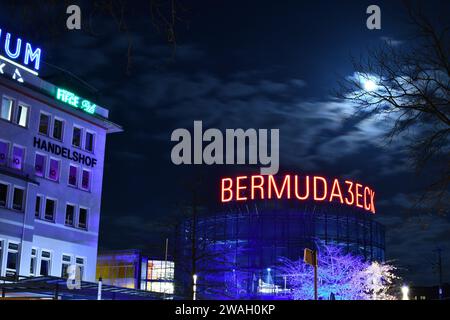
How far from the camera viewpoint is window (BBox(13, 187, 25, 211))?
49781mm

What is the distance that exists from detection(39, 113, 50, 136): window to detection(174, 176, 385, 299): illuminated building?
151 feet

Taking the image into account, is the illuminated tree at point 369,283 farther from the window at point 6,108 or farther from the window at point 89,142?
the window at point 6,108

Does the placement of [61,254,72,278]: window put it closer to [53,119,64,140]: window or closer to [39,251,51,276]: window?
[39,251,51,276]: window

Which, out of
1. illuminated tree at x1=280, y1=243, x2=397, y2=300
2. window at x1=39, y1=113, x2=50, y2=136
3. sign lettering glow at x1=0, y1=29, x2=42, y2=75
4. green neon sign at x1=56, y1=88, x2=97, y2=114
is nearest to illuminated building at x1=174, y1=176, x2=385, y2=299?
illuminated tree at x1=280, y1=243, x2=397, y2=300

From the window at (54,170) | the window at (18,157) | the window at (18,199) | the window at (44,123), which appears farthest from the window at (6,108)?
the window at (54,170)

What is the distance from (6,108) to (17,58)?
421cm

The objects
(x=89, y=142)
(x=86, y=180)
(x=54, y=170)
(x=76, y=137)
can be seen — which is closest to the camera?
(x=54, y=170)

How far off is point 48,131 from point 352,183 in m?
59.2

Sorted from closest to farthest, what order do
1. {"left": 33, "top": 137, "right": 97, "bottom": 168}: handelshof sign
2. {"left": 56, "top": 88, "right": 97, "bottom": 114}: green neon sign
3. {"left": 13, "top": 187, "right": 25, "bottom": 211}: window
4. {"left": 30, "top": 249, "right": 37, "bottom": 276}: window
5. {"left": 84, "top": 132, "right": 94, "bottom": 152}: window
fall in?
{"left": 13, "top": 187, "right": 25, "bottom": 211}: window
{"left": 30, "top": 249, "right": 37, "bottom": 276}: window
{"left": 33, "top": 137, "right": 97, "bottom": 168}: handelshof sign
{"left": 56, "top": 88, "right": 97, "bottom": 114}: green neon sign
{"left": 84, "top": 132, "right": 94, "bottom": 152}: window

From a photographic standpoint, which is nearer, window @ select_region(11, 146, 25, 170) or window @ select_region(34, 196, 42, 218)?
window @ select_region(11, 146, 25, 170)

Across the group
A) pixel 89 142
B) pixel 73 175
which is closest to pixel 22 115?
pixel 73 175

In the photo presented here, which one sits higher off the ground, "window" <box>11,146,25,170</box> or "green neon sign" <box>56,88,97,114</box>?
"green neon sign" <box>56,88,97,114</box>

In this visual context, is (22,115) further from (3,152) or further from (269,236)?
(269,236)

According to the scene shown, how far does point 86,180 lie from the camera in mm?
59562
